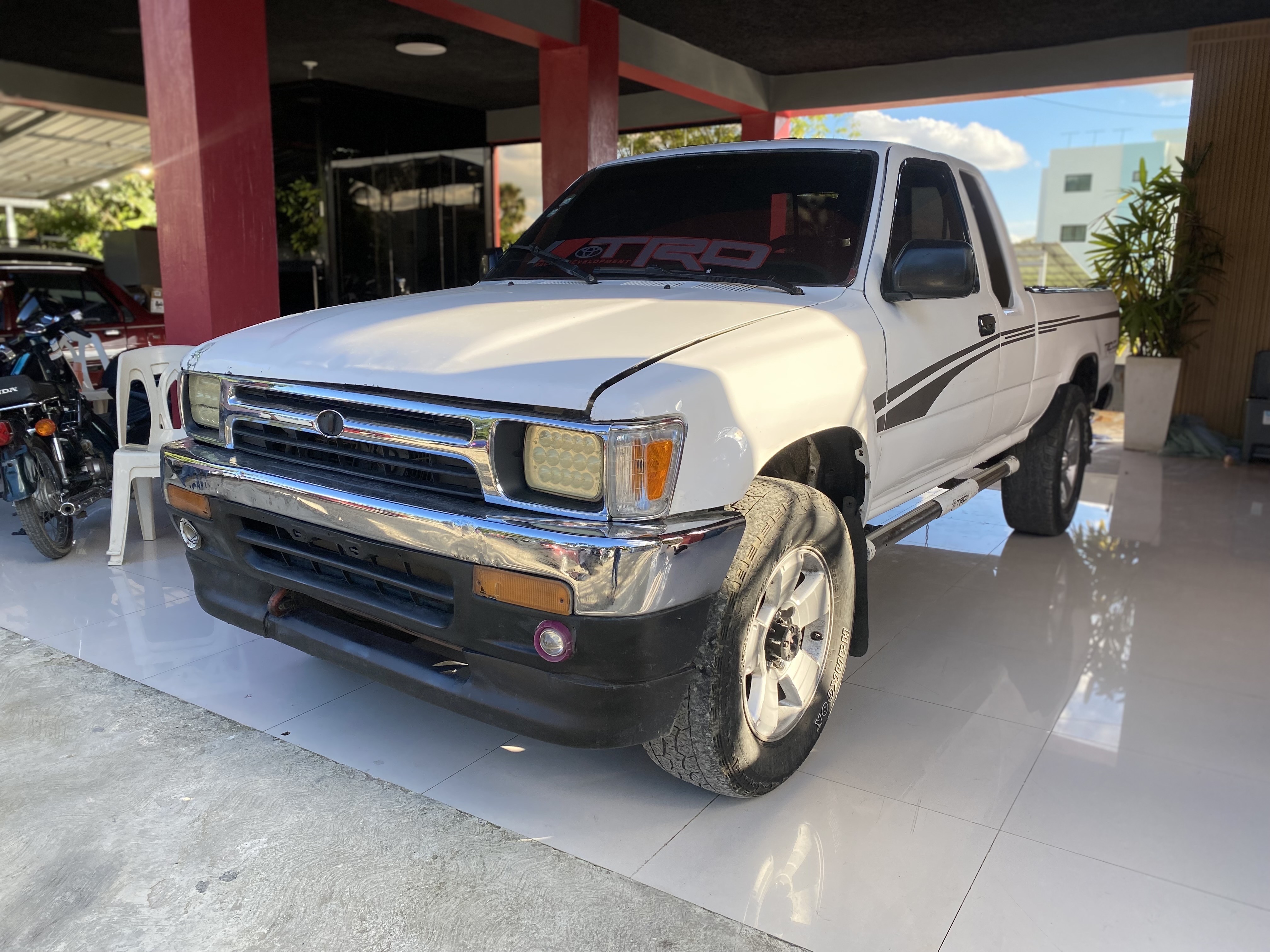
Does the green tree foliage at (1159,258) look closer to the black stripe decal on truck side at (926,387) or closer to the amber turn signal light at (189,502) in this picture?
the black stripe decal on truck side at (926,387)

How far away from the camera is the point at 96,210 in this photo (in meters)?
26.1

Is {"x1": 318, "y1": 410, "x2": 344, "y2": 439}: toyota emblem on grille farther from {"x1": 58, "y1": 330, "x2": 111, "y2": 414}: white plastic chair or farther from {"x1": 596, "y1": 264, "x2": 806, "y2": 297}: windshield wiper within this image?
{"x1": 58, "y1": 330, "x2": 111, "y2": 414}: white plastic chair

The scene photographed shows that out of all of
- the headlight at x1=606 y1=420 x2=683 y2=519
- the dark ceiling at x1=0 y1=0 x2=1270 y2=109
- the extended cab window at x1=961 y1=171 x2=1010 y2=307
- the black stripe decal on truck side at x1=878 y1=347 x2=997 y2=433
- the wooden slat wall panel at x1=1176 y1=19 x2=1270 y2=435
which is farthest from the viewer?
the dark ceiling at x1=0 y1=0 x2=1270 y2=109

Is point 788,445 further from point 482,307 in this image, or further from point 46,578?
point 46,578

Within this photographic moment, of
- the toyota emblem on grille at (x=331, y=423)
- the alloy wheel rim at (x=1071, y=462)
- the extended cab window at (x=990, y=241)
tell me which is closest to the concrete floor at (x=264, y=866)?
the toyota emblem on grille at (x=331, y=423)

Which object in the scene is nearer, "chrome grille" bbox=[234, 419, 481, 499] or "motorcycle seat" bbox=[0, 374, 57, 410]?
"chrome grille" bbox=[234, 419, 481, 499]

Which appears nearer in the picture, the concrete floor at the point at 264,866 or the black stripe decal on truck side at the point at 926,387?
the concrete floor at the point at 264,866

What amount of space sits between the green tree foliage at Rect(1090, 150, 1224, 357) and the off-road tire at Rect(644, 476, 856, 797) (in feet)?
23.2

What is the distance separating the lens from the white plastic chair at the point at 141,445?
176 inches

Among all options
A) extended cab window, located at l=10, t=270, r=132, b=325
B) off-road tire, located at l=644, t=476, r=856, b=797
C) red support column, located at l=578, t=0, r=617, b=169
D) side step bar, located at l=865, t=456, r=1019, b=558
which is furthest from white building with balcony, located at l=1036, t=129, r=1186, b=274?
off-road tire, located at l=644, t=476, r=856, b=797

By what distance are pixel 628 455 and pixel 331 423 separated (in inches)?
32.5

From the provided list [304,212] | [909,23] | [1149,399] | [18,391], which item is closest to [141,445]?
[18,391]

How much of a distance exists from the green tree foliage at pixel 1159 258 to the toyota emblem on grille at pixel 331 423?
7.94m

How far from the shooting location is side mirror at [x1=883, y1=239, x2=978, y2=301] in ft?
8.95
